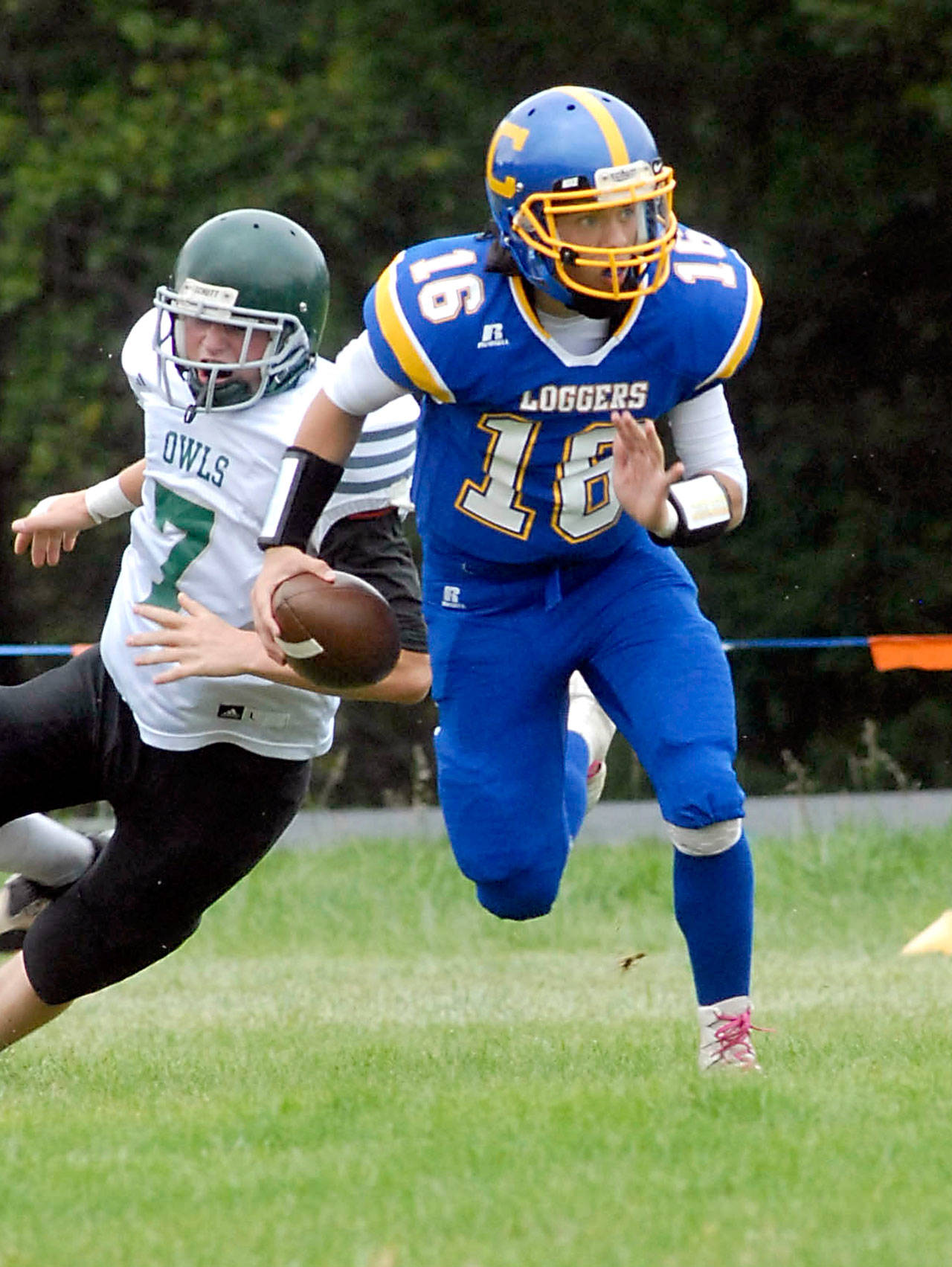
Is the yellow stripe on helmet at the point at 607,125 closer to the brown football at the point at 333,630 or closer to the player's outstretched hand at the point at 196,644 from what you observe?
the brown football at the point at 333,630

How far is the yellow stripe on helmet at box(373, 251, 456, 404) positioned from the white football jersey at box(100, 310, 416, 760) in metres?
0.38

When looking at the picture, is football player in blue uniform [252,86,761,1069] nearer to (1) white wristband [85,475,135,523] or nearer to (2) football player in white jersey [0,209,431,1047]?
(2) football player in white jersey [0,209,431,1047]

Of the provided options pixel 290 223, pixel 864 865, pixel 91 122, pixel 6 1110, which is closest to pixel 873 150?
pixel 91 122

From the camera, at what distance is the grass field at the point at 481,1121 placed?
2871 millimetres

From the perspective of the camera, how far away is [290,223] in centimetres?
477

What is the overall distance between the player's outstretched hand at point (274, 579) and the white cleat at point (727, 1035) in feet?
3.56

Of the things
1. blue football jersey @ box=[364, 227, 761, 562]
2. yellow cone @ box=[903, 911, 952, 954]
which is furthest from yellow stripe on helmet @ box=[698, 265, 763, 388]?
yellow cone @ box=[903, 911, 952, 954]

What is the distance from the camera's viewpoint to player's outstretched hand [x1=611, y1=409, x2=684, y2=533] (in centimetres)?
401

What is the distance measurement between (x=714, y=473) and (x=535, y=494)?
35 centimetres

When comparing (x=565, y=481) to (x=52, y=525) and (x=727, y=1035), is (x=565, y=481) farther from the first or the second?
(x=52, y=525)

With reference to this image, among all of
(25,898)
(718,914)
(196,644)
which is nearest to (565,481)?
(196,644)

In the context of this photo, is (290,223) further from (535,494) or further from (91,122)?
(91,122)

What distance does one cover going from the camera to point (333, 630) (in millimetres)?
4191

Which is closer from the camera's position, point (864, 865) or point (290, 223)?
point (290, 223)
